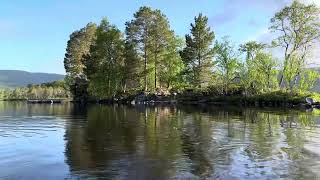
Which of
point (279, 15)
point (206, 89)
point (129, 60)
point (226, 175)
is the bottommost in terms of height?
point (226, 175)

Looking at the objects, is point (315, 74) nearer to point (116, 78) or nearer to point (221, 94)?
point (221, 94)

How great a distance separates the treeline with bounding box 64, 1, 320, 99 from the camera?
8138cm

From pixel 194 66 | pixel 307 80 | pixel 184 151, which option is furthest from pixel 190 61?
pixel 184 151

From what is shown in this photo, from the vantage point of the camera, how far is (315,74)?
8150 cm

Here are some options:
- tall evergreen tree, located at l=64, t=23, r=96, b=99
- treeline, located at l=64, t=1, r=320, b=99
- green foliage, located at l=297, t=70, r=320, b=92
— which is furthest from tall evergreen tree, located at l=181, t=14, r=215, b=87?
tall evergreen tree, located at l=64, t=23, r=96, b=99

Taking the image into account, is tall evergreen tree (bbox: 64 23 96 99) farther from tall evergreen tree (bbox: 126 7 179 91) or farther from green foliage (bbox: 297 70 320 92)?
green foliage (bbox: 297 70 320 92)

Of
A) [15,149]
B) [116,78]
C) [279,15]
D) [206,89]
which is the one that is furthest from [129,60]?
[15,149]

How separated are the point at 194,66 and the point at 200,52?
3113 mm

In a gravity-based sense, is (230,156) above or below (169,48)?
below

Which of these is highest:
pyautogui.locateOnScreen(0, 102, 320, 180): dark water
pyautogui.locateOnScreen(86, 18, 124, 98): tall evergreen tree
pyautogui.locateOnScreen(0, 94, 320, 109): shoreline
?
pyautogui.locateOnScreen(86, 18, 124, 98): tall evergreen tree

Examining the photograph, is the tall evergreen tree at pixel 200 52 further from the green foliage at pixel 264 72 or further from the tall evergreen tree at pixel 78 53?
the tall evergreen tree at pixel 78 53

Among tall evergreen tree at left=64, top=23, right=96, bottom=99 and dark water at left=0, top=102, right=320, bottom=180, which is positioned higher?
tall evergreen tree at left=64, top=23, right=96, bottom=99

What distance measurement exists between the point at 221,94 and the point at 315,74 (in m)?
18.6

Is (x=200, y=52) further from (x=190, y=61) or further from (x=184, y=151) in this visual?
(x=184, y=151)
